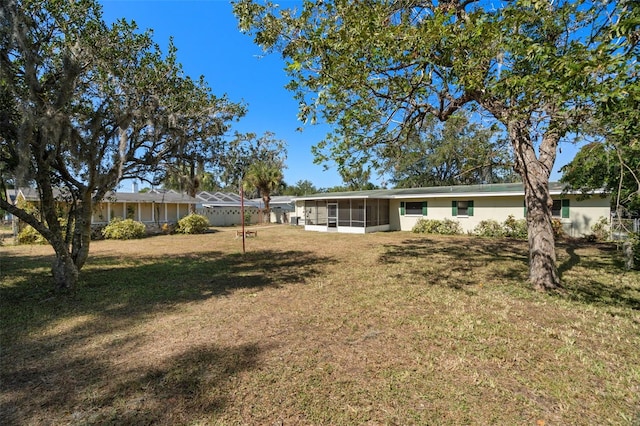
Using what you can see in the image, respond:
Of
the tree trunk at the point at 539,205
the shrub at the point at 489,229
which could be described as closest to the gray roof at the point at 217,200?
the shrub at the point at 489,229

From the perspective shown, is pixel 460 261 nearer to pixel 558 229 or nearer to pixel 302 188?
pixel 558 229

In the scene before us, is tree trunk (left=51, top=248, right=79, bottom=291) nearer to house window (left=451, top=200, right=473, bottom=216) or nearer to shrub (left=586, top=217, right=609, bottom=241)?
house window (left=451, top=200, right=473, bottom=216)

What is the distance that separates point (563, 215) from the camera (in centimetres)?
1485

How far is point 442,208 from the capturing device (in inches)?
727

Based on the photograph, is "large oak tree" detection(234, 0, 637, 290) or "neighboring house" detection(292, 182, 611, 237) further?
"neighboring house" detection(292, 182, 611, 237)

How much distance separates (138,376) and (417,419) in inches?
108

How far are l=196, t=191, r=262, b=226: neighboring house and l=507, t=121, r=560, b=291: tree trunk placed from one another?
82.3ft

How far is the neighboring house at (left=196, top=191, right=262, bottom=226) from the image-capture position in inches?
1121

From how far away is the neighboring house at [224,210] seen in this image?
2848 cm

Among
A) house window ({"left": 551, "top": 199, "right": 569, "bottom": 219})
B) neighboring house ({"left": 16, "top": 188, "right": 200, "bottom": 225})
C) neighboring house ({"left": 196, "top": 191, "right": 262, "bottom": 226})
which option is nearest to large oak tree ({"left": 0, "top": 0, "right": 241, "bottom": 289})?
neighboring house ({"left": 16, "top": 188, "right": 200, "bottom": 225})

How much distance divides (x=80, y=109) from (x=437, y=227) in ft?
56.5

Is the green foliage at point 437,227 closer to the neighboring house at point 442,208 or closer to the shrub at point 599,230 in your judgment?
the neighboring house at point 442,208

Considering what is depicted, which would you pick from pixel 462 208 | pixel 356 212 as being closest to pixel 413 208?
pixel 462 208

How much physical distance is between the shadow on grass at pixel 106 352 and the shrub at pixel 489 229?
12.5 metres
